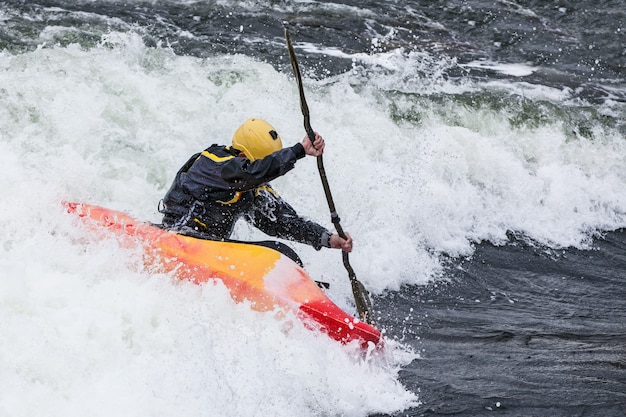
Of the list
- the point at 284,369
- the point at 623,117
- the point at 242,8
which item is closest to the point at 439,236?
the point at 284,369

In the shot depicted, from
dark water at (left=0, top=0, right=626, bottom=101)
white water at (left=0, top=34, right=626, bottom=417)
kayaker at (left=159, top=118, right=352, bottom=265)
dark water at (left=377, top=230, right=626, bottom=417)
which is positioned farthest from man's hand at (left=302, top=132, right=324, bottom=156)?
dark water at (left=0, top=0, right=626, bottom=101)

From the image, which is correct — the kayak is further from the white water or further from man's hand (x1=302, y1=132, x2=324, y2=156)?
man's hand (x1=302, y1=132, x2=324, y2=156)

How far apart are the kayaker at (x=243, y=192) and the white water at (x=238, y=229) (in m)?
0.52

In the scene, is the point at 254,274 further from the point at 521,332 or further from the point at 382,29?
the point at 382,29

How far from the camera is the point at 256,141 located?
5.44 meters

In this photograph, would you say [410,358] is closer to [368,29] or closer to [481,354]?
[481,354]

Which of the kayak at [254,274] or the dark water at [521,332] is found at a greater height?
the kayak at [254,274]

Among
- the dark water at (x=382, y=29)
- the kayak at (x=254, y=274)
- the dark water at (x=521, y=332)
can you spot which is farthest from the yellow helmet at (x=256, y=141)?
the dark water at (x=382, y=29)

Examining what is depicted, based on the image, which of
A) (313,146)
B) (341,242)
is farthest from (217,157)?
(341,242)

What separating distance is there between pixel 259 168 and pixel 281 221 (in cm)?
73

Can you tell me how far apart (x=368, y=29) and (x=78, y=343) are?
701 cm

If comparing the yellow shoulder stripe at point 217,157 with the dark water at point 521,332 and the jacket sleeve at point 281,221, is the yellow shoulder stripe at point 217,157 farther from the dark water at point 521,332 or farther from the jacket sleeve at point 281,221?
the dark water at point 521,332

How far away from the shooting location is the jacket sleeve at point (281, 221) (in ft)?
19.1

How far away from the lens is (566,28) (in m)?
11.1
